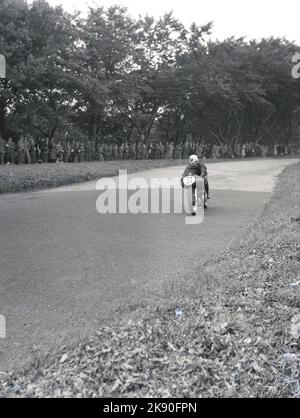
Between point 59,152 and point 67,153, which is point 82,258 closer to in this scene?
point 59,152

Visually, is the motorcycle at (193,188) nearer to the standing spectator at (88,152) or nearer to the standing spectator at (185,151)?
the standing spectator at (88,152)

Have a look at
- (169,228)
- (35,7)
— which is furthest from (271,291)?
(35,7)

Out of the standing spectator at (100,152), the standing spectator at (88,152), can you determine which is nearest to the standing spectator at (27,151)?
the standing spectator at (88,152)

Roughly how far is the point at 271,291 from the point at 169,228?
507 cm

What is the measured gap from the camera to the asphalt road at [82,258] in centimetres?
636

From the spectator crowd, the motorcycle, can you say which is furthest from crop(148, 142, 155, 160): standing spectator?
the motorcycle

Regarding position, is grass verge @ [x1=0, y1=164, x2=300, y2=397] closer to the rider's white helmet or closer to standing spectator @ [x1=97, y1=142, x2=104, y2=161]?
the rider's white helmet

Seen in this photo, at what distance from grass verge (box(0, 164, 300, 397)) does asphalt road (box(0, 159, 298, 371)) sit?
1.69ft

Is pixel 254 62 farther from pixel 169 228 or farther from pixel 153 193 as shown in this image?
pixel 169 228

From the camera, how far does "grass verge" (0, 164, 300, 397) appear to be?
473cm

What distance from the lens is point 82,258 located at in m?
9.11

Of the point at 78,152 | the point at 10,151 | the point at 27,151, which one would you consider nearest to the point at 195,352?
the point at 10,151

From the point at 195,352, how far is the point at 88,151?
26018 millimetres

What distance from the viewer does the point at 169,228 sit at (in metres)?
11.6
